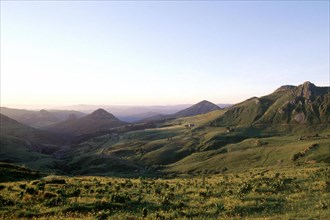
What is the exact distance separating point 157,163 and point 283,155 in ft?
234

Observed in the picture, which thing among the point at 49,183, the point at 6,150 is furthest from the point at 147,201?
the point at 6,150

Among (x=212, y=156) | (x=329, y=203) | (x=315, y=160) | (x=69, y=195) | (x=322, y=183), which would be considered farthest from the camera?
(x=212, y=156)

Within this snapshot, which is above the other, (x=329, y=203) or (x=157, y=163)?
(x=329, y=203)

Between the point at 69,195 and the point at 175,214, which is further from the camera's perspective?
the point at 69,195

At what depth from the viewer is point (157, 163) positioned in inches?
7323

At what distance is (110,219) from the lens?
22750 mm

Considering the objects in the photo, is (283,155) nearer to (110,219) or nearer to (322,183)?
(322,183)

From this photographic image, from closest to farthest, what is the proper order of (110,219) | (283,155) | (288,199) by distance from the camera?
(110,219) → (288,199) → (283,155)

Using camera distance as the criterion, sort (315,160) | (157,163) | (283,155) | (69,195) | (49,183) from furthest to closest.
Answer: (157,163)
(283,155)
(315,160)
(49,183)
(69,195)

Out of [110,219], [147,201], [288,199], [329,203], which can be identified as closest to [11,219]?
[110,219]

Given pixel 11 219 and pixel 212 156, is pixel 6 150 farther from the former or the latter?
pixel 11 219

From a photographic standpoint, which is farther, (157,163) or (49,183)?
(157,163)

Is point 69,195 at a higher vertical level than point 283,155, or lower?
higher

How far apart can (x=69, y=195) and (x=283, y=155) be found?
124 metres
